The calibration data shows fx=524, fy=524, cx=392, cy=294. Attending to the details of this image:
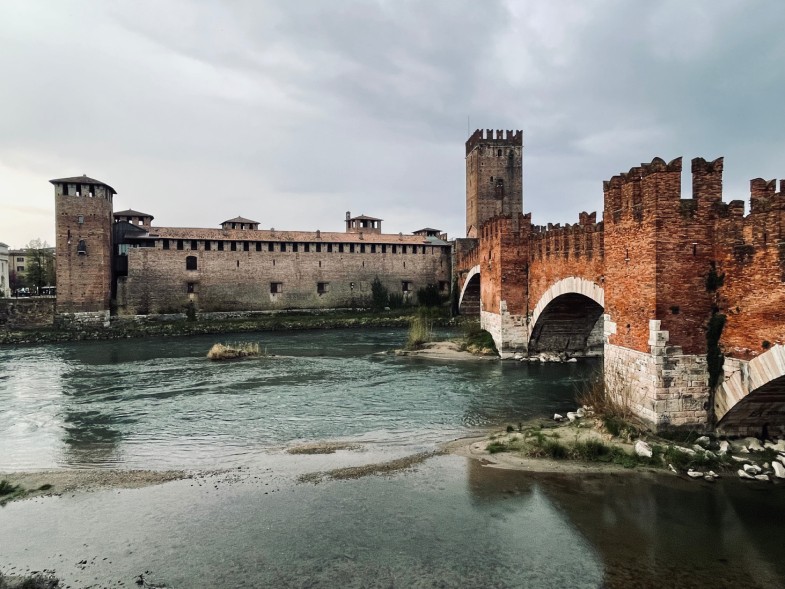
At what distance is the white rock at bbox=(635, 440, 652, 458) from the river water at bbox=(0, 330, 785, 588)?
736 millimetres

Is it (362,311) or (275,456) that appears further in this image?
(362,311)

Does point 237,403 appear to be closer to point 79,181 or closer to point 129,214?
point 79,181

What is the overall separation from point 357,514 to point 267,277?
1490 inches

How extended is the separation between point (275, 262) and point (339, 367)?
2421cm

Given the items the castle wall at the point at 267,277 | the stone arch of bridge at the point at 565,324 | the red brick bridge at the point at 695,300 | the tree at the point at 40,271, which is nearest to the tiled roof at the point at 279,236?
the castle wall at the point at 267,277

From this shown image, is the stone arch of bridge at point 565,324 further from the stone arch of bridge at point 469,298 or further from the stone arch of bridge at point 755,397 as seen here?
the stone arch of bridge at point 469,298

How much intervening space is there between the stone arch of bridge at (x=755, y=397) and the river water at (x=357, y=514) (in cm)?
155

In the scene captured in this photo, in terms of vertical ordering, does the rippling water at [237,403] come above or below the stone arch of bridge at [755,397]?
below

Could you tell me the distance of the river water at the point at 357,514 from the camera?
20.7ft

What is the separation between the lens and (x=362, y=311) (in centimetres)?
4519

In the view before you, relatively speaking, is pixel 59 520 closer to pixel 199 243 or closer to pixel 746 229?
pixel 746 229

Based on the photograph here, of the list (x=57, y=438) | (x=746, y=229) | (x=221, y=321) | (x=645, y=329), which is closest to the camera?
(x=746, y=229)

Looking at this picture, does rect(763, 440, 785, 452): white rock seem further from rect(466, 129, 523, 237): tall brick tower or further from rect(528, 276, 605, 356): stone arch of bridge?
rect(466, 129, 523, 237): tall brick tower

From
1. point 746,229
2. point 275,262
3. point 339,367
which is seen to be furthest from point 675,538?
point 275,262
